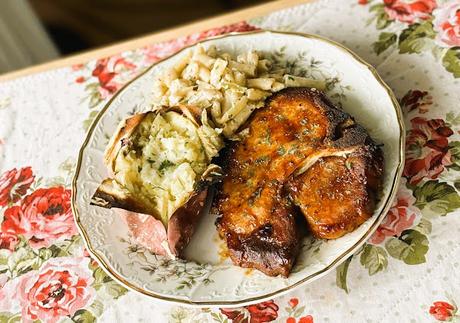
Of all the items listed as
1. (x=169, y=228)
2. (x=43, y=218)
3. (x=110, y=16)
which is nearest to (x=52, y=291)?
(x=43, y=218)

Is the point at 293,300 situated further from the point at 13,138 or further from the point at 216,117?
the point at 13,138

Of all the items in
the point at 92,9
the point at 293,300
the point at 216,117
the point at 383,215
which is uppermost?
the point at 216,117

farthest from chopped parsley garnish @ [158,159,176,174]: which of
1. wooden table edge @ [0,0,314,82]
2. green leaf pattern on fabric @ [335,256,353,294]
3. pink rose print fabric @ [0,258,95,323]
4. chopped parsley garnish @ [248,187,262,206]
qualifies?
wooden table edge @ [0,0,314,82]

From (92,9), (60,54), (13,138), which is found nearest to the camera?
(13,138)

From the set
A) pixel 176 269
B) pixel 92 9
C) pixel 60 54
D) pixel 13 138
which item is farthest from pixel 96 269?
pixel 92 9

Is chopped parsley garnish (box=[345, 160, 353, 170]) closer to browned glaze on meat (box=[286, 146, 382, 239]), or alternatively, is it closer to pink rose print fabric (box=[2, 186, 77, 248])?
browned glaze on meat (box=[286, 146, 382, 239])

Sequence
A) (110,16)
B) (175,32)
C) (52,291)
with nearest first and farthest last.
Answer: (52,291) → (175,32) → (110,16)

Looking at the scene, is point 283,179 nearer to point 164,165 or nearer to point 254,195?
point 254,195
